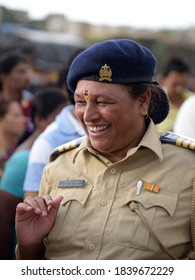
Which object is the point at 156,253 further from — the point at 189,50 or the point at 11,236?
the point at 189,50

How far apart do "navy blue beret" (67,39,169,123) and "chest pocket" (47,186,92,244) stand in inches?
20.0

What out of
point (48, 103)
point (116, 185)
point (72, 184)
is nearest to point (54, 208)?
point (72, 184)

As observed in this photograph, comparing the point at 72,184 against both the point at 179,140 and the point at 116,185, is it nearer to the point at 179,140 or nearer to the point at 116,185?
the point at 116,185

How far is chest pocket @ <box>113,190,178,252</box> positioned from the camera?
9.84ft

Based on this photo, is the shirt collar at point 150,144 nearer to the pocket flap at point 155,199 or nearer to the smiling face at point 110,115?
the smiling face at point 110,115

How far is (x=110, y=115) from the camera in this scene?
3086 mm

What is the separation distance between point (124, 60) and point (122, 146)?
0.39 m

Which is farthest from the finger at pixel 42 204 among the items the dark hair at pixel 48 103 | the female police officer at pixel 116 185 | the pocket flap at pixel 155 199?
the dark hair at pixel 48 103

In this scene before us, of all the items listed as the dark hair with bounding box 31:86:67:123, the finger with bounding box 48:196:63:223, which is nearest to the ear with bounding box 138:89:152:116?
the finger with bounding box 48:196:63:223

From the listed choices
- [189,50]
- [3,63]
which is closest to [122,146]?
[3,63]

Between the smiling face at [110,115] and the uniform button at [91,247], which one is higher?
the smiling face at [110,115]

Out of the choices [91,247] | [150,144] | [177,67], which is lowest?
[177,67]

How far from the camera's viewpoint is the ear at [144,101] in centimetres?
A: 319

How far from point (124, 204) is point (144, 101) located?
48 centimetres
